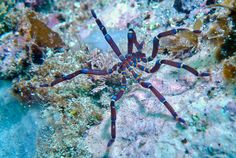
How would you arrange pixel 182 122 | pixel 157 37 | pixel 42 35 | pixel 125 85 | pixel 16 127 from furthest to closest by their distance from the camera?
pixel 42 35 → pixel 16 127 → pixel 125 85 → pixel 157 37 → pixel 182 122

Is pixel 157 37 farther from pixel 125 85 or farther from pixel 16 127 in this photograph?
pixel 16 127

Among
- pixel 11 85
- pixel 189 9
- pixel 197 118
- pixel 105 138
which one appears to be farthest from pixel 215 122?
pixel 11 85

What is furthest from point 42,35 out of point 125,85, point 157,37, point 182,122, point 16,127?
point 182,122

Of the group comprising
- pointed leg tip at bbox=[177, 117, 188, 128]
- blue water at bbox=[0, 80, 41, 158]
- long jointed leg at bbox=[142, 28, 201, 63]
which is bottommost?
blue water at bbox=[0, 80, 41, 158]

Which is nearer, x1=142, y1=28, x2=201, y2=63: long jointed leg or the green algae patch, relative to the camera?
x1=142, y1=28, x2=201, y2=63: long jointed leg

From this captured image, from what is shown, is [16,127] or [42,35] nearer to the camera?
[16,127]

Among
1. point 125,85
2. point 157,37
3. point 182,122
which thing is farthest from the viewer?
point 125,85

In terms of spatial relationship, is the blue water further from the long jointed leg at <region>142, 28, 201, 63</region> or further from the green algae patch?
the long jointed leg at <region>142, 28, 201, 63</region>

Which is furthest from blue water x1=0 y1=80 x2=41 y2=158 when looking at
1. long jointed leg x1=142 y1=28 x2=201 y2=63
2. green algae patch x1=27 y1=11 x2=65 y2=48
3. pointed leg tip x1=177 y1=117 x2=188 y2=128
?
pointed leg tip x1=177 y1=117 x2=188 y2=128
